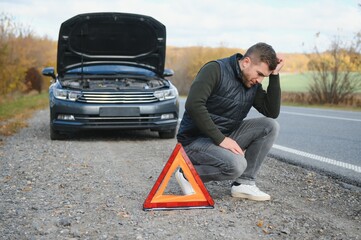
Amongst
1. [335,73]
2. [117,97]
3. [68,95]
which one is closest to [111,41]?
[117,97]

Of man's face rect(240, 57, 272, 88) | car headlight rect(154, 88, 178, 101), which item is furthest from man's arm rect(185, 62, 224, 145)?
car headlight rect(154, 88, 178, 101)

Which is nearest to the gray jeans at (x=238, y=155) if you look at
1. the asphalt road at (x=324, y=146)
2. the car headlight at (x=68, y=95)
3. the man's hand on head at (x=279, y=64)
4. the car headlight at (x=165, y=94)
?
the man's hand on head at (x=279, y=64)

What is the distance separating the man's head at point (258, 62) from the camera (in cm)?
403

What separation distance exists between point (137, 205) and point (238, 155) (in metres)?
0.97

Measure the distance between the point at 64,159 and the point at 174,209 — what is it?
271 cm

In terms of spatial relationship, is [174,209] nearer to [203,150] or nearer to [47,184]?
[203,150]

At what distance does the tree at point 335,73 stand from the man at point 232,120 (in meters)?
16.4

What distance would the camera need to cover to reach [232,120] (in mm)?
4379

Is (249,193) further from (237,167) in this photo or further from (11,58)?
(11,58)

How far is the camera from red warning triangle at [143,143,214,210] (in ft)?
12.9

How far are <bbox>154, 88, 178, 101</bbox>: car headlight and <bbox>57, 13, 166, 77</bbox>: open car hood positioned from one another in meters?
0.72

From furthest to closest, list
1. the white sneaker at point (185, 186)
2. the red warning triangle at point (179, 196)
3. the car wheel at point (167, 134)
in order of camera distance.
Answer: the car wheel at point (167, 134), the white sneaker at point (185, 186), the red warning triangle at point (179, 196)

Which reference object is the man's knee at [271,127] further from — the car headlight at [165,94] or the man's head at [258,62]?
the car headlight at [165,94]

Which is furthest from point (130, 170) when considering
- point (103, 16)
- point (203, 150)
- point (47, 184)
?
point (103, 16)
